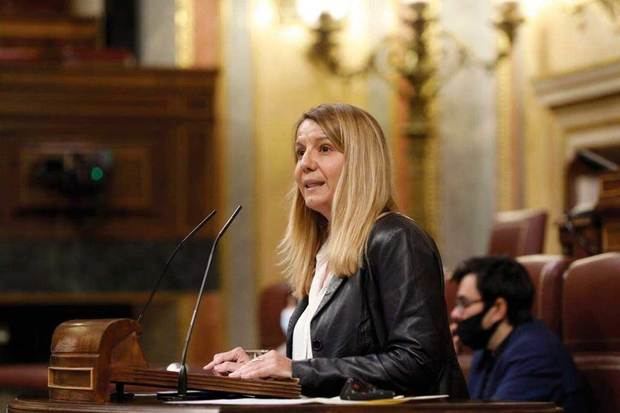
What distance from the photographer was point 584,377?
13.0ft

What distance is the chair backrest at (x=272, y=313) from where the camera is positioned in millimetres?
6777

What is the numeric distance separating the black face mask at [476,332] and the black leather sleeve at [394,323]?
181 cm

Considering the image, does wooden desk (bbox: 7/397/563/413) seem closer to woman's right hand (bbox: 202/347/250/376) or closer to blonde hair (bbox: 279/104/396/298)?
woman's right hand (bbox: 202/347/250/376)

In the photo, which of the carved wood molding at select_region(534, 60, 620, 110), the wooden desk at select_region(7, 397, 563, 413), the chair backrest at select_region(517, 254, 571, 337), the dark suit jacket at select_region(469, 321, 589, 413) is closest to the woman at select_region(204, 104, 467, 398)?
the wooden desk at select_region(7, 397, 563, 413)

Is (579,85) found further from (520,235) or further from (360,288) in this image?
(360,288)

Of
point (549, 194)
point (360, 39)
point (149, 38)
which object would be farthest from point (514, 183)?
point (149, 38)

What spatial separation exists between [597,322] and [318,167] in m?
1.40

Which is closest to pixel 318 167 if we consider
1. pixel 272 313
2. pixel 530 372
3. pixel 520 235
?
pixel 530 372

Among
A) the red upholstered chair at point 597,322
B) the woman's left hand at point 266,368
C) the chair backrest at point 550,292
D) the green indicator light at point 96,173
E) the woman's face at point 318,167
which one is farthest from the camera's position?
the green indicator light at point 96,173

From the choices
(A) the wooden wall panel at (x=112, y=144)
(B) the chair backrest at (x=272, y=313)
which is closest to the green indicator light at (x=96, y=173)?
(A) the wooden wall panel at (x=112, y=144)

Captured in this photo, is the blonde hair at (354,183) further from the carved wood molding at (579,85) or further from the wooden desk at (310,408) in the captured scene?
the carved wood molding at (579,85)

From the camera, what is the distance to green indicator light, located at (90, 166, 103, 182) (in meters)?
→ 7.58

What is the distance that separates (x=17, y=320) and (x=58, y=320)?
0.22 meters

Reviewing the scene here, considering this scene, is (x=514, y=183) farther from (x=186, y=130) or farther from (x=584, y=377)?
(x=584, y=377)
